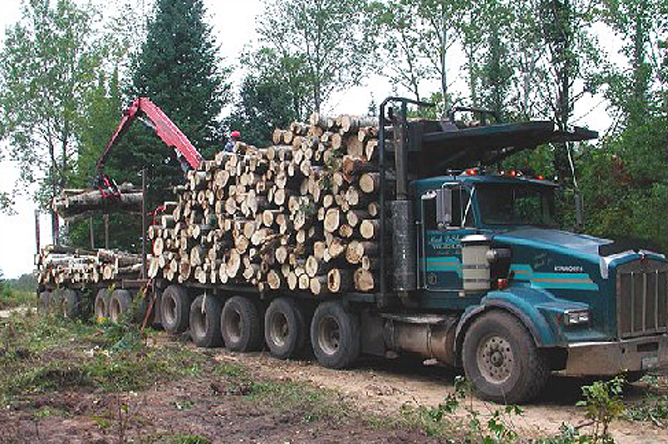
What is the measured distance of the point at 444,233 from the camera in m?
10.9

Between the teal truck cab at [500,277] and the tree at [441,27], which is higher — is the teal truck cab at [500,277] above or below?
below

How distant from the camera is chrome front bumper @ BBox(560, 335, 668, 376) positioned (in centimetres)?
884

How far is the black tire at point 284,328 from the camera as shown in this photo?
13203 mm

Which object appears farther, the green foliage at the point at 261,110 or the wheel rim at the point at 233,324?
the green foliage at the point at 261,110

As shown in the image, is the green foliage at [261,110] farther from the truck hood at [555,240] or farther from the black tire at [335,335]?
the truck hood at [555,240]

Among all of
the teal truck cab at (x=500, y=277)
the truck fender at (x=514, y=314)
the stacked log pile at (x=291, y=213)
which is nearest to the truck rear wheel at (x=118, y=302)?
the stacked log pile at (x=291, y=213)

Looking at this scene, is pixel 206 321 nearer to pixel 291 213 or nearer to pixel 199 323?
pixel 199 323

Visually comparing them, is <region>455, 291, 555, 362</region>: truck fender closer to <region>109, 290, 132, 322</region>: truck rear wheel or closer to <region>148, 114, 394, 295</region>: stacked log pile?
<region>148, 114, 394, 295</region>: stacked log pile

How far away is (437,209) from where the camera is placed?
10.6 m

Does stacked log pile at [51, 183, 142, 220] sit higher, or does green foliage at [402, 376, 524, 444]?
stacked log pile at [51, 183, 142, 220]

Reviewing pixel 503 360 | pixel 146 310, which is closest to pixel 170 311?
pixel 146 310

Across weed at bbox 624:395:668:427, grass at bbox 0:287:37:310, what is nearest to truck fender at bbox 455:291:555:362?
weed at bbox 624:395:668:427

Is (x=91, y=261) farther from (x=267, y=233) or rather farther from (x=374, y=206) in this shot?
(x=374, y=206)

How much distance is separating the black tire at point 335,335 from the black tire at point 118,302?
677 centimetres
